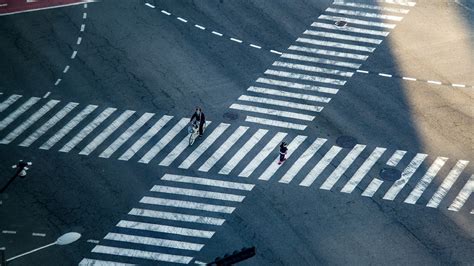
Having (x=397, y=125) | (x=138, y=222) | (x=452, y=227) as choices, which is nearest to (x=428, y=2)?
(x=397, y=125)

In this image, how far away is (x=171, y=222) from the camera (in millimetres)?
30188

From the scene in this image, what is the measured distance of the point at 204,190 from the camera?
104 ft

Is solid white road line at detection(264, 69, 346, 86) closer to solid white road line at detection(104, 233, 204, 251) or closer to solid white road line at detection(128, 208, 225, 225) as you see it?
solid white road line at detection(128, 208, 225, 225)

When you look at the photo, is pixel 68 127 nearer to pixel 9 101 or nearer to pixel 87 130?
pixel 87 130

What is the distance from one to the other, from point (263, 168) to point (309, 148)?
100 inches

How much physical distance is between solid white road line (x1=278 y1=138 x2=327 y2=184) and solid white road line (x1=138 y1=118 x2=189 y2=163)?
565 centimetres

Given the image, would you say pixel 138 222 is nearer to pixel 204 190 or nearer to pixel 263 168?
pixel 204 190

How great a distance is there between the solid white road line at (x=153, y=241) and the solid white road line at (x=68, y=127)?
257 inches

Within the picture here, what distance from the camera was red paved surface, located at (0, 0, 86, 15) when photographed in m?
42.6

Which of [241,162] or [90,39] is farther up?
[90,39]

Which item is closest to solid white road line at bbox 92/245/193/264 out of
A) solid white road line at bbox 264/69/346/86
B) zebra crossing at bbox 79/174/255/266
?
zebra crossing at bbox 79/174/255/266

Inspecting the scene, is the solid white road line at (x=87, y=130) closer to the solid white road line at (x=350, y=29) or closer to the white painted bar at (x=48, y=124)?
the white painted bar at (x=48, y=124)

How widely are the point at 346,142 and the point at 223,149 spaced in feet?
18.6

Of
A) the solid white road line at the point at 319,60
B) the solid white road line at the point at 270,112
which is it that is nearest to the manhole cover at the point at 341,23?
the solid white road line at the point at 319,60
